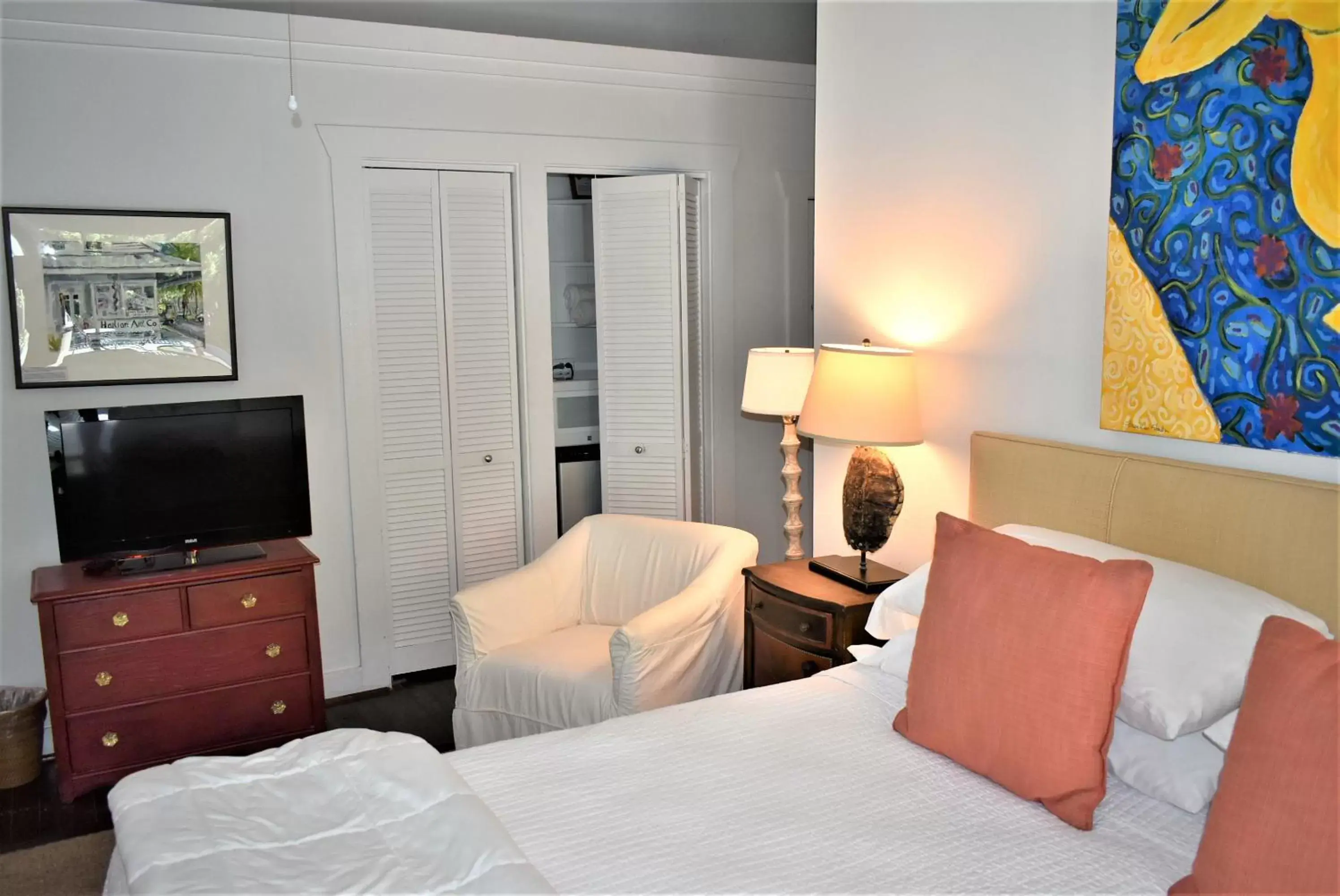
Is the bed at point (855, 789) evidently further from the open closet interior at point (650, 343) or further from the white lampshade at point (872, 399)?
the open closet interior at point (650, 343)

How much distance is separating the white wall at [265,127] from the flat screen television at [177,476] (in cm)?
25

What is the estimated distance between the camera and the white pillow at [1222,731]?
172 cm

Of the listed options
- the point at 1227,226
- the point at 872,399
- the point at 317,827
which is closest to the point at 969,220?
the point at 872,399

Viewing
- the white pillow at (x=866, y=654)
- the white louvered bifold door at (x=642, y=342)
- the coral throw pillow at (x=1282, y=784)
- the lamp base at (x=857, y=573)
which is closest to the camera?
the coral throw pillow at (x=1282, y=784)

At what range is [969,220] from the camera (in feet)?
8.93

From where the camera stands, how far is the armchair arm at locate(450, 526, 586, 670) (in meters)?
3.17

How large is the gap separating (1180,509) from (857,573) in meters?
0.99

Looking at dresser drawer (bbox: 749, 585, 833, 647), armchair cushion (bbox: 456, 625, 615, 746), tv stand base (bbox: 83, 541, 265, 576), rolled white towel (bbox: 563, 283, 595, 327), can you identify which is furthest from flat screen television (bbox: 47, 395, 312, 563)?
rolled white towel (bbox: 563, 283, 595, 327)

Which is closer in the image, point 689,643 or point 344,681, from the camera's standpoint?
point 689,643

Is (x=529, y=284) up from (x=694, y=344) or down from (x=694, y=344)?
up

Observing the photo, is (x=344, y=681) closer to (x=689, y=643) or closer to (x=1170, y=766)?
(x=689, y=643)

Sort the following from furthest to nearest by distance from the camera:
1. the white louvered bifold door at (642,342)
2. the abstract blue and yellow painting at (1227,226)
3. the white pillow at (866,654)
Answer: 1. the white louvered bifold door at (642,342)
2. the white pillow at (866,654)
3. the abstract blue and yellow painting at (1227,226)

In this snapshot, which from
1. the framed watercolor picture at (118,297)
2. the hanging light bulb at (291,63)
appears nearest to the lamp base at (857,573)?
the framed watercolor picture at (118,297)

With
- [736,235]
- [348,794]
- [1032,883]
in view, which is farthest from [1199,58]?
[736,235]
